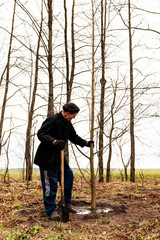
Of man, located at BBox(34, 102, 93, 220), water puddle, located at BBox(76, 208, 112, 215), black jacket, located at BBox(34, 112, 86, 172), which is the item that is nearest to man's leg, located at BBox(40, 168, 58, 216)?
man, located at BBox(34, 102, 93, 220)

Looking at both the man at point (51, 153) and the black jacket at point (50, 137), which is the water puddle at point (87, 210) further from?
the black jacket at point (50, 137)

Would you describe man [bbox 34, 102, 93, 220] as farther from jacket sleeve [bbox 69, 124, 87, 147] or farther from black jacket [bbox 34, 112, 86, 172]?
jacket sleeve [bbox 69, 124, 87, 147]

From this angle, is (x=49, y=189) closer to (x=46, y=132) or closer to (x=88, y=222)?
(x=88, y=222)

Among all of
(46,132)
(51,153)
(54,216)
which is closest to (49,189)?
(54,216)

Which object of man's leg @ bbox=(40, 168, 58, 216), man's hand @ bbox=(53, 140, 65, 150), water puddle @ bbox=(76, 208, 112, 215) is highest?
man's hand @ bbox=(53, 140, 65, 150)

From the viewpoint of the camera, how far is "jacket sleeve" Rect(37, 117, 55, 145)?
4.21 metres

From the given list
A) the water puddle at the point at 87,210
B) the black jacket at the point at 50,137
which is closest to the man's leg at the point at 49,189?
the black jacket at the point at 50,137

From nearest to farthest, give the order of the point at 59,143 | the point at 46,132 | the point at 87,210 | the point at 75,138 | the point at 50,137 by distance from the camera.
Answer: the point at 59,143, the point at 50,137, the point at 46,132, the point at 75,138, the point at 87,210

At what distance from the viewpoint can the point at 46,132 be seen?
4.36 meters

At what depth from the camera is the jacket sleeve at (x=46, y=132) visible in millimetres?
4206

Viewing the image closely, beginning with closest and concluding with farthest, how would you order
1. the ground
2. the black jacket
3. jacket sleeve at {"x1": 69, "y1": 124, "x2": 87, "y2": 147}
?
the ground, the black jacket, jacket sleeve at {"x1": 69, "y1": 124, "x2": 87, "y2": 147}

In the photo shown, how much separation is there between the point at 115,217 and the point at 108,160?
6.29 m

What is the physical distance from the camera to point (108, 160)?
35.1 ft

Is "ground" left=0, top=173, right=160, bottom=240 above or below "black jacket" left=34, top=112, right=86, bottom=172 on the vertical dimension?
below
